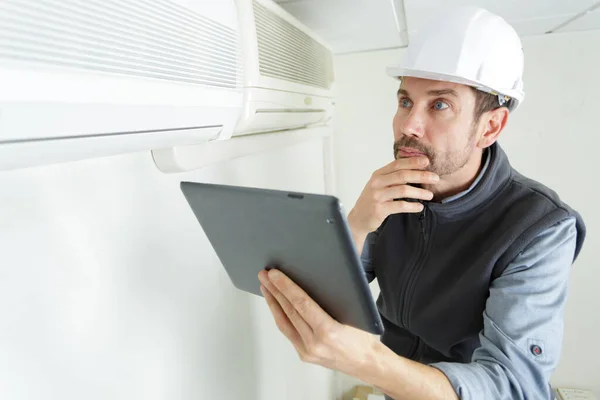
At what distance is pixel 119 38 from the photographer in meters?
0.41

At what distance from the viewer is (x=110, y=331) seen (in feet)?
2.03

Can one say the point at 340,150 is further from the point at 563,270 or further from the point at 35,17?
the point at 35,17

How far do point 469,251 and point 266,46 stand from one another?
71 centimetres

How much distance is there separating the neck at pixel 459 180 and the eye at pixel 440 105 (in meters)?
0.16

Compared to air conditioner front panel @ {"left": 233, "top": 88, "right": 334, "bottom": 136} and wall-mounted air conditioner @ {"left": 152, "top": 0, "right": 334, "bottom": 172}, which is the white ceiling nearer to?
wall-mounted air conditioner @ {"left": 152, "top": 0, "right": 334, "bottom": 172}

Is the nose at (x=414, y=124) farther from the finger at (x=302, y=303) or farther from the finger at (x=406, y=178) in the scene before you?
the finger at (x=302, y=303)

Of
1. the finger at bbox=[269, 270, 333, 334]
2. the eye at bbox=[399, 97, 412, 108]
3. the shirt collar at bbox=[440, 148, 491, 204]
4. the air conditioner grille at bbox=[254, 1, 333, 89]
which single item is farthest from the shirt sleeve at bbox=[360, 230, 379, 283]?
the finger at bbox=[269, 270, 333, 334]

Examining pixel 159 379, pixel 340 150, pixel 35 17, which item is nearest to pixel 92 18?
pixel 35 17

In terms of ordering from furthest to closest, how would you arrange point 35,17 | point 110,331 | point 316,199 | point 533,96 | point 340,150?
point 340,150 < point 533,96 < point 110,331 < point 316,199 < point 35,17

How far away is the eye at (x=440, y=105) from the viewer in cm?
94

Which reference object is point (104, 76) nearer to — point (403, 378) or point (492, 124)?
point (403, 378)

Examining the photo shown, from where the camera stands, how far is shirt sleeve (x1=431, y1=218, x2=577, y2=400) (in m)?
0.74

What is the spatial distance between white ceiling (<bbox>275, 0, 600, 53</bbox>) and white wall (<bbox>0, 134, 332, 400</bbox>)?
55 cm

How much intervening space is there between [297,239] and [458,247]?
0.59m
